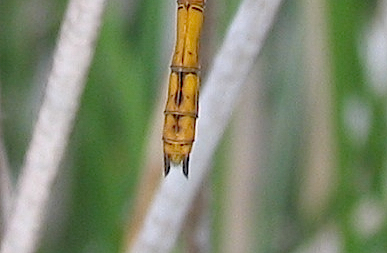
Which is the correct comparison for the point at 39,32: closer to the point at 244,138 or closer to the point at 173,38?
the point at 173,38

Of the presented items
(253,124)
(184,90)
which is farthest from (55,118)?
(253,124)

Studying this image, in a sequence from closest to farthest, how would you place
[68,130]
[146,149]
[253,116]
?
[68,130] → [146,149] → [253,116]

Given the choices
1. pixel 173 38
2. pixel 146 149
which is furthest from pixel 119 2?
pixel 146 149

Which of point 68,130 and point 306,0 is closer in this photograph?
point 68,130

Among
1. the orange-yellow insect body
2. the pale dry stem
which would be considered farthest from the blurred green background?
the pale dry stem

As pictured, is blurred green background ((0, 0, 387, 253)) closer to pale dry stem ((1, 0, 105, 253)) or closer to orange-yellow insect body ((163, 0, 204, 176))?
orange-yellow insect body ((163, 0, 204, 176))

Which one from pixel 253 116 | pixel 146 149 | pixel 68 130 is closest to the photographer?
pixel 68 130

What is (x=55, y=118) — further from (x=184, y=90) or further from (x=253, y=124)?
(x=253, y=124)
